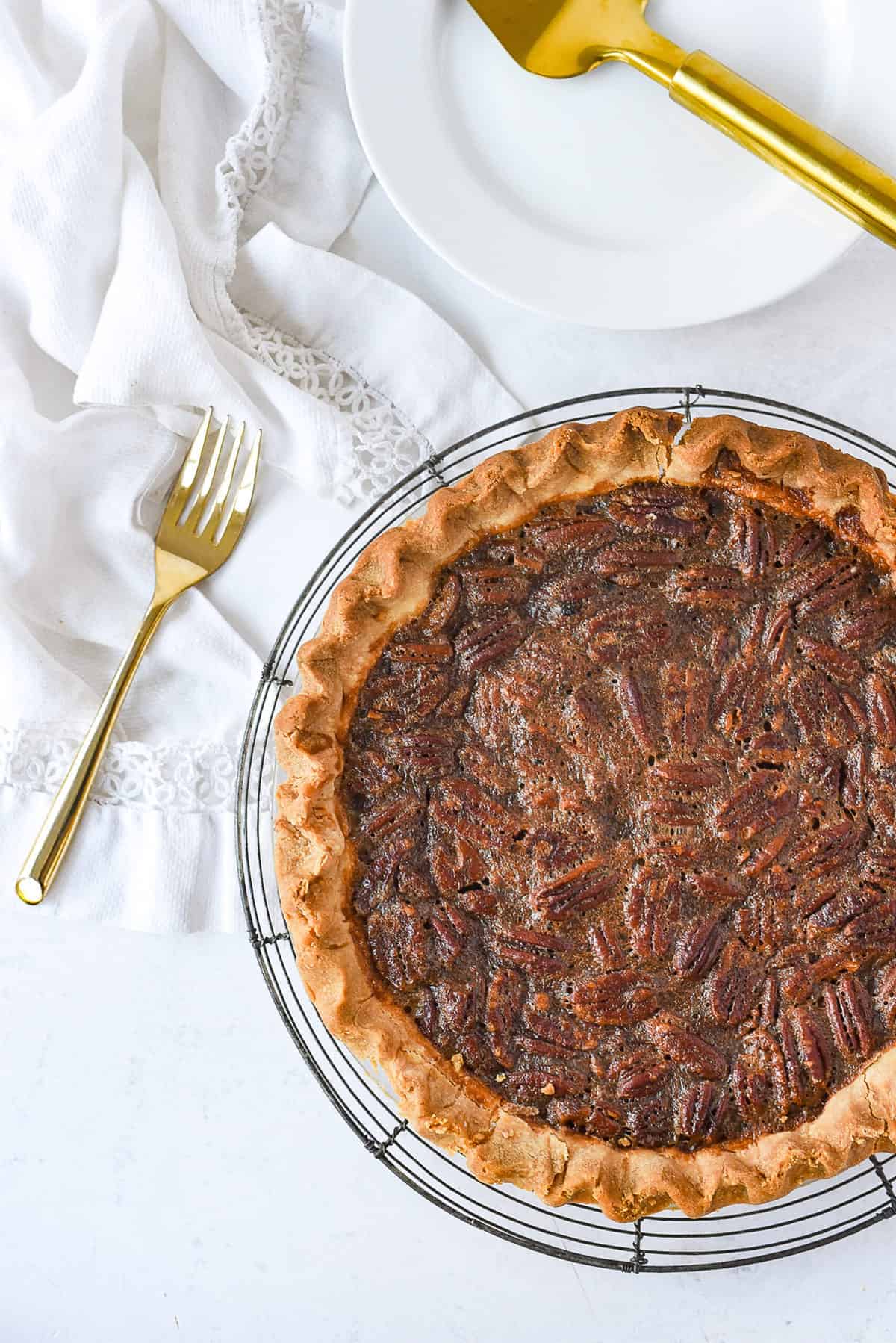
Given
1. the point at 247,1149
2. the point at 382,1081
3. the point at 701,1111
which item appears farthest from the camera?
the point at 247,1149

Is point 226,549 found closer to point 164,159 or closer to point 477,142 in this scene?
point 164,159

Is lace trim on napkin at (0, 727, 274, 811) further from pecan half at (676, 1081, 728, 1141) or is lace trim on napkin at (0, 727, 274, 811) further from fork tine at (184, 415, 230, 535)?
pecan half at (676, 1081, 728, 1141)

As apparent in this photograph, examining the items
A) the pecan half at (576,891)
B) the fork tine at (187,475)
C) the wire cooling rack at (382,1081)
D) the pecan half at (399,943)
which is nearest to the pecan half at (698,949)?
the pecan half at (576,891)

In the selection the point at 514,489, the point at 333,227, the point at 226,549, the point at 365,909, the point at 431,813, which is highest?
the point at 333,227

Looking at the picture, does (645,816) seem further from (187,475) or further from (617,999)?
(187,475)

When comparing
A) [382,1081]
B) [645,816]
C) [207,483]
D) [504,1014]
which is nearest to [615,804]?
[645,816]

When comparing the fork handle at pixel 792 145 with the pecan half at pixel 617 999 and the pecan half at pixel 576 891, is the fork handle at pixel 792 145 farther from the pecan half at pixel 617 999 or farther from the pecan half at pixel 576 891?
the pecan half at pixel 617 999

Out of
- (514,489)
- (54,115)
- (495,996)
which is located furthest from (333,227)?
(495,996)
